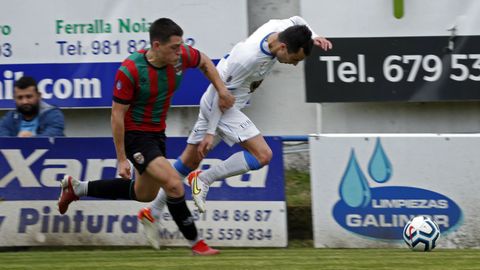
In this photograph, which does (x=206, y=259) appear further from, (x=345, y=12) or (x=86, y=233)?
(x=345, y=12)

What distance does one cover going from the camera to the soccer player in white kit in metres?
9.47

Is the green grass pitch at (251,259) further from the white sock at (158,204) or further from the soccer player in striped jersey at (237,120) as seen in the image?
the soccer player in striped jersey at (237,120)

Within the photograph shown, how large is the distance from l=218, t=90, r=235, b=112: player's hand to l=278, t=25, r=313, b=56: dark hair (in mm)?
608

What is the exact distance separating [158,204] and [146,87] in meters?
1.34

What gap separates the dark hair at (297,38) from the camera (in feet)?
30.0

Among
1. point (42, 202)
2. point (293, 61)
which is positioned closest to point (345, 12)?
point (293, 61)

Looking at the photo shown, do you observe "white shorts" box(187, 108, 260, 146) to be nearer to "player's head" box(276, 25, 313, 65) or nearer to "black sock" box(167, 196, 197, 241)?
"player's head" box(276, 25, 313, 65)

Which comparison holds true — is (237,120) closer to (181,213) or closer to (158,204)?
(158,204)

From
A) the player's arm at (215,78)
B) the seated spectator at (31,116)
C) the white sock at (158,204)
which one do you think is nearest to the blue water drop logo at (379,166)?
the player's arm at (215,78)

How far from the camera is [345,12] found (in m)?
12.1

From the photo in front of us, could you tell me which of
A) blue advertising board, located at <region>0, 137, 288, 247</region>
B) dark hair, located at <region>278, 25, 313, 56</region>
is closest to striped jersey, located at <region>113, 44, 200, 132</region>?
dark hair, located at <region>278, 25, 313, 56</region>

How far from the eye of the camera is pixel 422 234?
9258 millimetres

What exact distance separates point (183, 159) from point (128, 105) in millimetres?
1395

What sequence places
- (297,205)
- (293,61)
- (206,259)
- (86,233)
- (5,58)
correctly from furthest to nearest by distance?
1. (5,58)
2. (297,205)
3. (86,233)
4. (293,61)
5. (206,259)
